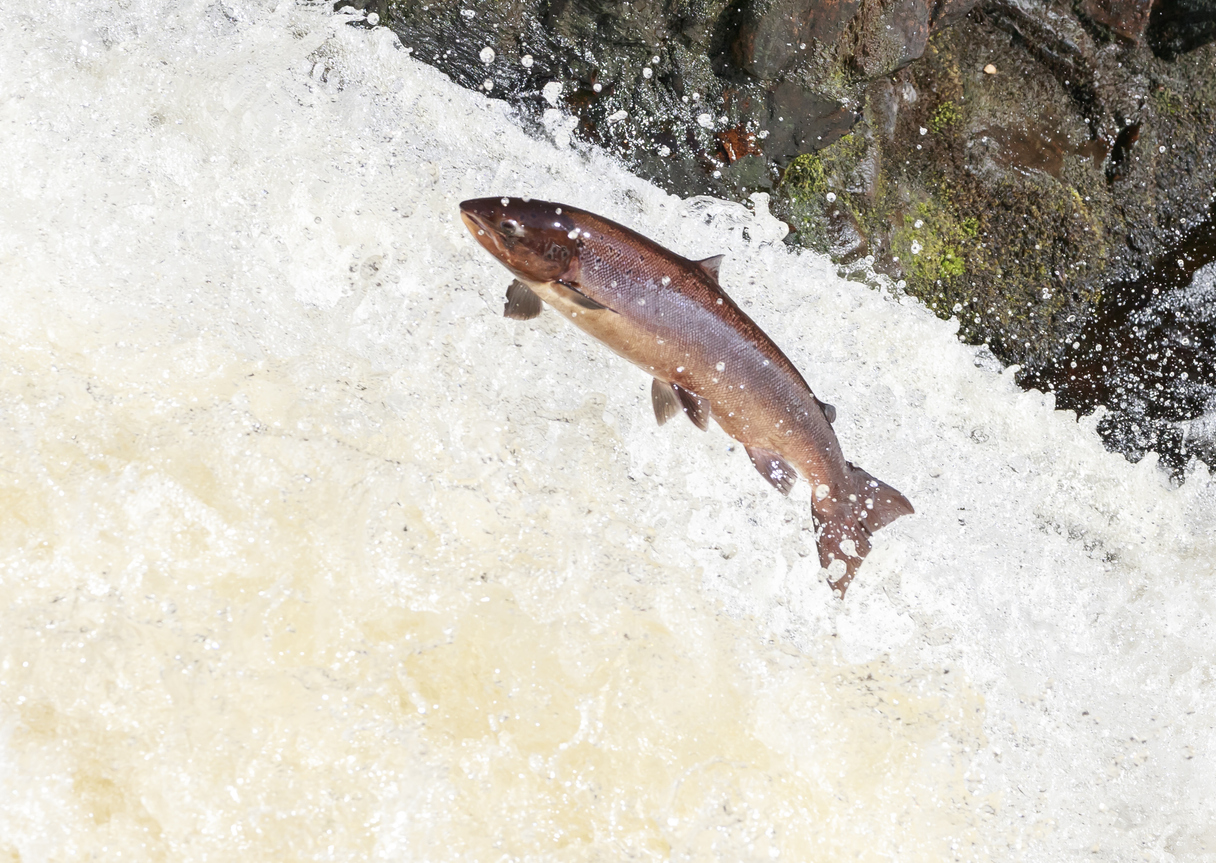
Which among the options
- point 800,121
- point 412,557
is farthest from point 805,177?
point 412,557

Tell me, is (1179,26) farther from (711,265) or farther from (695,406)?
(695,406)

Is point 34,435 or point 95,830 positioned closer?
point 95,830

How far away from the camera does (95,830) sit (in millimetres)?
2271

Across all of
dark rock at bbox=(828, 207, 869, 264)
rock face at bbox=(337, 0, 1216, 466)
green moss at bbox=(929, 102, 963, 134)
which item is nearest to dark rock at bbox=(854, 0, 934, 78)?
rock face at bbox=(337, 0, 1216, 466)

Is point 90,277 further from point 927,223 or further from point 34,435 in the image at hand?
point 927,223

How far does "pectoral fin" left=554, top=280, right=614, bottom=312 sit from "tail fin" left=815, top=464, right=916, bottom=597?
0.90m

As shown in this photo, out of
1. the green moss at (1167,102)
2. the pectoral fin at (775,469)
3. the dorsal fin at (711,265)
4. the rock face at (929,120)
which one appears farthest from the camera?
the green moss at (1167,102)

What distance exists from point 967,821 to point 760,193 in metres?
2.30

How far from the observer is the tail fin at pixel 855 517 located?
242cm

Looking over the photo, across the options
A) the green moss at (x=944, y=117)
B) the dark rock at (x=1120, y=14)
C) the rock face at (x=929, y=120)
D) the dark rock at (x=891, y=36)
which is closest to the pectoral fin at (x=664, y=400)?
the rock face at (x=929, y=120)

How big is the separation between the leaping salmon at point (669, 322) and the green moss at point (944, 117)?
166cm

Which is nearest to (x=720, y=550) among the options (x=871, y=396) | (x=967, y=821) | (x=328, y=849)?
(x=871, y=396)

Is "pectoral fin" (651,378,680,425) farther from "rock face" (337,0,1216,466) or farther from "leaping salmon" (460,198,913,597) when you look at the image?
"rock face" (337,0,1216,466)

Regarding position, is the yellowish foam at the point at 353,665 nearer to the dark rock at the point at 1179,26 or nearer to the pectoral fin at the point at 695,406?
the pectoral fin at the point at 695,406
